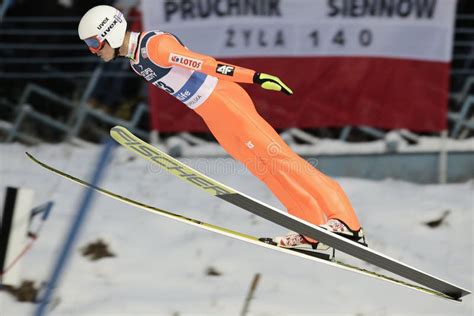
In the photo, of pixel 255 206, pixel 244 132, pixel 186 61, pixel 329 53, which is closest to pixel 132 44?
pixel 186 61

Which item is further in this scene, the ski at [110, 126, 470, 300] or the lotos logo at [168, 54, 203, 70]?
the ski at [110, 126, 470, 300]

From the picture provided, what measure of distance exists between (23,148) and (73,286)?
2.57 metres

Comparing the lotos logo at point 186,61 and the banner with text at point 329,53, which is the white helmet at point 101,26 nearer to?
the lotos logo at point 186,61

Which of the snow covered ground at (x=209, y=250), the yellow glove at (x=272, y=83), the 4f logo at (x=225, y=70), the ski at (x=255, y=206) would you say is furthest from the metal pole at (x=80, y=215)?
the snow covered ground at (x=209, y=250)

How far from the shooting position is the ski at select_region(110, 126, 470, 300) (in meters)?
5.45

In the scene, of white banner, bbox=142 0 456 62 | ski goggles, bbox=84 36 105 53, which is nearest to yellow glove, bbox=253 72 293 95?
Result: ski goggles, bbox=84 36 105 53

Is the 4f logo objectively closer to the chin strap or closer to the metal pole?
the chin strap

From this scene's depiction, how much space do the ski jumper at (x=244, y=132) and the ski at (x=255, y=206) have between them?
0.40ft

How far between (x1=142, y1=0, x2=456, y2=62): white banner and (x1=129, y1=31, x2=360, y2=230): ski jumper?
3286mm

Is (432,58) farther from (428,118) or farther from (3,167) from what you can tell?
(3,167)

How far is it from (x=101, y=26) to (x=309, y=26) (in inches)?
157

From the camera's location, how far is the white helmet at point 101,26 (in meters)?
5.20

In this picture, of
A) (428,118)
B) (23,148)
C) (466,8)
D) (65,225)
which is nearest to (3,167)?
(23,148)

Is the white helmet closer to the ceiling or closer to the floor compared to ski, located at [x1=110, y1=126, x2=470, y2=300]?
closer to the ceiling
